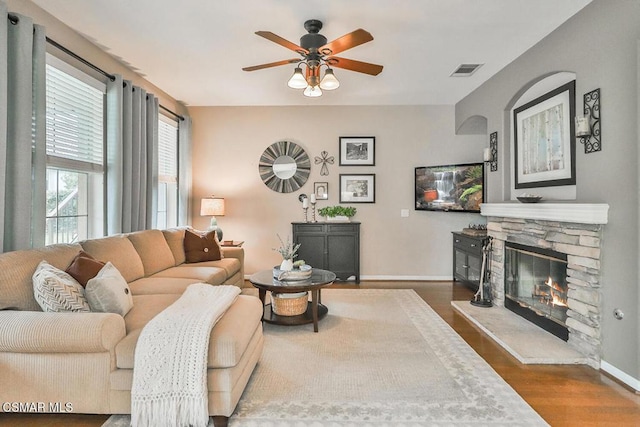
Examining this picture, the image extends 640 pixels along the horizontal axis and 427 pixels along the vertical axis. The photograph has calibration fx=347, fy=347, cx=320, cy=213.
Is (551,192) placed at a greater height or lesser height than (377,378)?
greater

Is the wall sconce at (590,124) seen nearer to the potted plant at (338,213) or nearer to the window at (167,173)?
the potted plant at (338,213)

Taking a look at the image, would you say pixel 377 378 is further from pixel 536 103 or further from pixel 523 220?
pixel 536 103

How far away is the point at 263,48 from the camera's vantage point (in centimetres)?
355

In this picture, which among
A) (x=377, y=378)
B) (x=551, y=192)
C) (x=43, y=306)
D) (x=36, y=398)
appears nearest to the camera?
(x=36, y=398)

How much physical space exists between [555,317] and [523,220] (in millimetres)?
983

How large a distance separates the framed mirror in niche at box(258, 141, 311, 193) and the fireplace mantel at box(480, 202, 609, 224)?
9.50 ft

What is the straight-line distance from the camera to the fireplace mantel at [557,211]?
8.36 feet

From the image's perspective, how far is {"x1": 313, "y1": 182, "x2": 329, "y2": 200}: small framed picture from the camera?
568 centimetres

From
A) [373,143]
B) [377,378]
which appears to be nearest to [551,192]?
[377,378]

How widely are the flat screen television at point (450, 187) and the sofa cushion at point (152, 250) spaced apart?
3763 mm

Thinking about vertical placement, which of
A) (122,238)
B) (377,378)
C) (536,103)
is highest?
(536,103)

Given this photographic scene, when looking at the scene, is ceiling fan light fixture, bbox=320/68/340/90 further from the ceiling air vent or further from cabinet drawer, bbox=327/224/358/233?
cabinet drawer, bbox=327/224/358/233

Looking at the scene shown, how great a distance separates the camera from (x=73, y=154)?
3.29 metres

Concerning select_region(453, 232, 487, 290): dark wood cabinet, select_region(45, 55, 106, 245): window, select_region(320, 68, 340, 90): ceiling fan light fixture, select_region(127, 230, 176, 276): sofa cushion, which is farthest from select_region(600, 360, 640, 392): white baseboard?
select_region(45, 55, 106, 245): window
